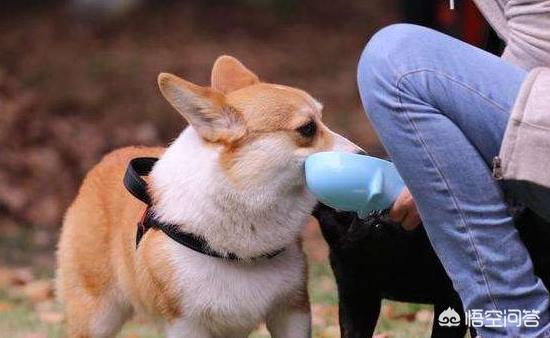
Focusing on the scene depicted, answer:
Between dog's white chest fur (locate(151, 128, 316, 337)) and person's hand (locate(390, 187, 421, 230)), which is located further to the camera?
dog's white chest fur (locate(151, 128, 316, 337))

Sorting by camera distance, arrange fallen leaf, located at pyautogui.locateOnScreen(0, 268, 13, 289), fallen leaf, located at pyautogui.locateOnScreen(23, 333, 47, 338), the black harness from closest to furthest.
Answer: the black harness < fallen leaf, located at pyautogui.locateOnScreen(23, 333, 47, 338) < fallen leaf, located at pyautogui.locateOnScreen(0, 268, 13, 289)

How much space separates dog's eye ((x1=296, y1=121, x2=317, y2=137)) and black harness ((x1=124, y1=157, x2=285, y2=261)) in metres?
0.40

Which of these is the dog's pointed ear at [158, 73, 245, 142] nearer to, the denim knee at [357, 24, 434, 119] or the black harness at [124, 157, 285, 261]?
the black harness at [124, 157, 285, 261]

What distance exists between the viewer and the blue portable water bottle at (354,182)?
3199mm

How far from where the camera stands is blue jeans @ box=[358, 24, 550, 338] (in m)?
2.89

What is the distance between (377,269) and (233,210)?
Result: 53 centimetres

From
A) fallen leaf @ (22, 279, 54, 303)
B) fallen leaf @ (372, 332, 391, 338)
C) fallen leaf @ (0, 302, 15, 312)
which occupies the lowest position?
fallen leaf @ (22, 279, 54, 303)

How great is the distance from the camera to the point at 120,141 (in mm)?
9797

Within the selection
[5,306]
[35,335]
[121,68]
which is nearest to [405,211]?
[35,335]

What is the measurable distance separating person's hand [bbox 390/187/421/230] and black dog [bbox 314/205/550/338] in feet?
0.55

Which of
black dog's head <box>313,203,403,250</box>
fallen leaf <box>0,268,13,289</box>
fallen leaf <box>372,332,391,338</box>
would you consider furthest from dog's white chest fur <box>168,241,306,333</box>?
fallen leaf <box>0,268,13,289</box>

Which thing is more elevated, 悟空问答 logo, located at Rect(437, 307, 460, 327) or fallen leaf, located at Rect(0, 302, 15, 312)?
悟空问答 logo, located at Rect(437, 307, 460, 327)

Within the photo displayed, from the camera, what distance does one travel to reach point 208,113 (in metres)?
3.46

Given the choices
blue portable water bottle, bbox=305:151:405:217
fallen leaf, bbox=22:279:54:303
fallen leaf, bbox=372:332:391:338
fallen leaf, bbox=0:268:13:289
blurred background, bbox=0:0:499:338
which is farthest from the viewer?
blurred background, bbox=0:0:499:338
